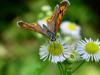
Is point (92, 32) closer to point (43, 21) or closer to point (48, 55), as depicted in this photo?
point (43, 21)

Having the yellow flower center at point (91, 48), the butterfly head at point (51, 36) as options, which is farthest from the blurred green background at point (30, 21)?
the butterfly head at point (51, 36)

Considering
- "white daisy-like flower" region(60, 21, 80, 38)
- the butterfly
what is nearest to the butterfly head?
the butterfly

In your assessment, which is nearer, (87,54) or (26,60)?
(87,54)

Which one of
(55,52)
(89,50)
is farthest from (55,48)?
(89,50)

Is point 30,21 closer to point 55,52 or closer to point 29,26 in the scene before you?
point 55,52

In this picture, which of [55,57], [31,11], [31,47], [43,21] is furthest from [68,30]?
[55,57]
